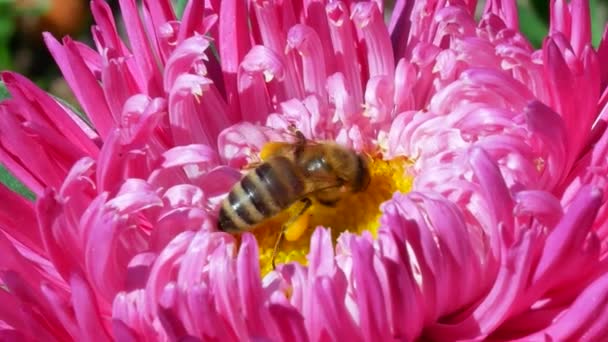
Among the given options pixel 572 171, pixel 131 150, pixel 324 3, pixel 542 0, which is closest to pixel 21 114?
pixel 131 150

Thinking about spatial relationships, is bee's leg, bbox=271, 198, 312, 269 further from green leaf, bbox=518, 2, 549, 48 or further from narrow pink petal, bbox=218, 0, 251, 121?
green leaf, bbox=518, 2, 549, 48

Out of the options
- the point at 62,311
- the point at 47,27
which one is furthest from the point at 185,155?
the point at 47,27

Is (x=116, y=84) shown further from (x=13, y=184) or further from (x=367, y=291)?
(x=367, y=291)

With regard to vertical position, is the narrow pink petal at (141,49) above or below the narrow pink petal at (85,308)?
above

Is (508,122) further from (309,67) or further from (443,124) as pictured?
(309,67)

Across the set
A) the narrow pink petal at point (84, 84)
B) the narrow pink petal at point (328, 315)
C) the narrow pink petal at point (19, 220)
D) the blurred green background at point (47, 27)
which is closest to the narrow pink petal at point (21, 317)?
the narrow pink petal at point (19, 220)

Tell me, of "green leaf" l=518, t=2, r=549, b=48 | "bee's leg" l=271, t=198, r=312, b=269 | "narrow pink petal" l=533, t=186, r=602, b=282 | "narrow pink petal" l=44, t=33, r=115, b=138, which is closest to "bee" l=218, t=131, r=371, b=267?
"bee's leg" l=271, t=198, r=312, b=269

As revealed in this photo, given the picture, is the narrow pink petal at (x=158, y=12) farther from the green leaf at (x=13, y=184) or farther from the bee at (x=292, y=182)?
the green leaf at (x=13, y=184)
